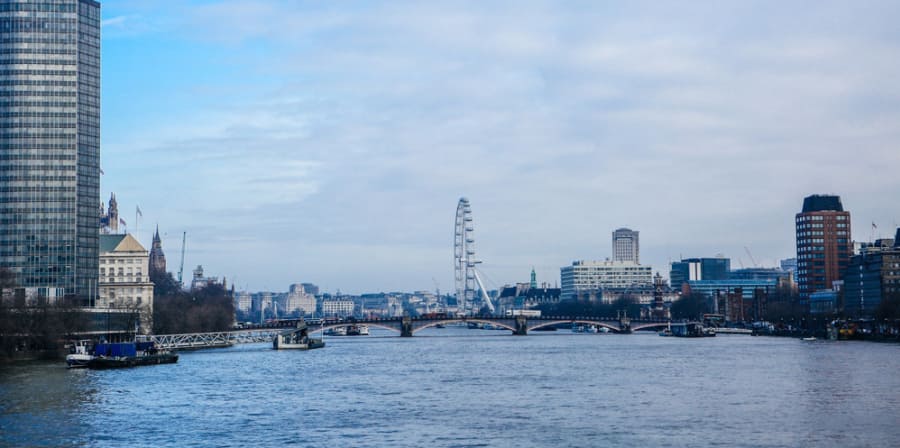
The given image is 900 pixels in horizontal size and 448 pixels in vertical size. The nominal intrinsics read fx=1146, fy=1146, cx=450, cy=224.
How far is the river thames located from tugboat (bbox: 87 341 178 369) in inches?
110

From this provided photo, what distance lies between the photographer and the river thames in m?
54.0

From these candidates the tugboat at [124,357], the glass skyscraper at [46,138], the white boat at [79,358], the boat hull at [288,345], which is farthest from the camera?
the boat hull at [288,345]

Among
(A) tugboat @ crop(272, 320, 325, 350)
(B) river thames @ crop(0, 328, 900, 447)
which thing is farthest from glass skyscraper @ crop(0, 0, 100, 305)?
(B) river thames @ crop(0, 328, 900, 447)

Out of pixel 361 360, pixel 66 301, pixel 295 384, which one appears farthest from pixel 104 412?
pixel 66 301

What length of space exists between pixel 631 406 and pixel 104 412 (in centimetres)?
3026

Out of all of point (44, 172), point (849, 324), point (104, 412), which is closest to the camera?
point (104, 412)

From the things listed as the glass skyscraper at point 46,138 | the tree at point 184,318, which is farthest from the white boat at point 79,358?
the tree at point 184,318

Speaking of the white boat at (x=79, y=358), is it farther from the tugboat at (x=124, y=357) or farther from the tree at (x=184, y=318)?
the tree at (x=184, y=318)

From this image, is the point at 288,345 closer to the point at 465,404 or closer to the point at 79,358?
the point at 79,358

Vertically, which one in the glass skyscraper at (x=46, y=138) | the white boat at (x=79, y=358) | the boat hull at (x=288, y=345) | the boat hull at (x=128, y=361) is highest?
the glass skyscraper at (x=46, y=138)

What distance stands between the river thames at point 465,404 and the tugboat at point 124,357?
2.79 meters

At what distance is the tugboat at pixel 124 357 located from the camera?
107812mm

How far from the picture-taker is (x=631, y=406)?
219 ft

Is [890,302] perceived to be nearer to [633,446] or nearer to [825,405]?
[825,405]
